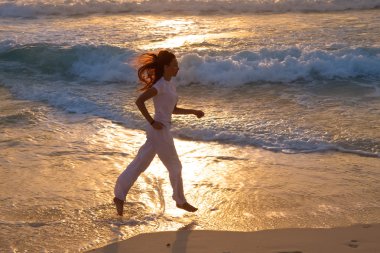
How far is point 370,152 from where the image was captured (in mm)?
7500

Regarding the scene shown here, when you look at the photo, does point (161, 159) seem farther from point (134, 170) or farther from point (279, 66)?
point (279, 66)

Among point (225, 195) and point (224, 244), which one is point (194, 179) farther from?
point (224, 244)

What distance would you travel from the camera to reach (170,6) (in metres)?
20.3

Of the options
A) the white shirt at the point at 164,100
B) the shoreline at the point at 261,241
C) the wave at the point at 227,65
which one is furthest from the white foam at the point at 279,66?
the shoreline at the point at 261,241

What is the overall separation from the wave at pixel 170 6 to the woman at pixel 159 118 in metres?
13.7

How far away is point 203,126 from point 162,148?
311 cm

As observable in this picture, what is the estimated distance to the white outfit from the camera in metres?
5.45

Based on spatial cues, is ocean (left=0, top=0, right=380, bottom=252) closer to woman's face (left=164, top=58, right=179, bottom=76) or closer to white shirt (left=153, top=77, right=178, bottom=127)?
white shirt (left=153, top=77, right=178, bottom=127)

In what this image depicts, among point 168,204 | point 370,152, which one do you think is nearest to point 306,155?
point 370,152

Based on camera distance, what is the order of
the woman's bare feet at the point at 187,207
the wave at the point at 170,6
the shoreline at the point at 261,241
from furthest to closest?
the wave at the point at 170,6 → the woman's bare feet at the point at 187,207 → the shoreline at the point at 261,241

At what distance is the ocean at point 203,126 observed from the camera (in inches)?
226

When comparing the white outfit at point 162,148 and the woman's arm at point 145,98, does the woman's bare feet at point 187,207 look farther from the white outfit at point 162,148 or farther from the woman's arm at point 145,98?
the woman's arm at point 145,98

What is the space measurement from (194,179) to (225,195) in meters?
0.53

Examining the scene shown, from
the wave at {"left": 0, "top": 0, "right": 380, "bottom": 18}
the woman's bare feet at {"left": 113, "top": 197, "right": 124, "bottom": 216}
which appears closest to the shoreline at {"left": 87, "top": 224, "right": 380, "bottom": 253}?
the woman's bare feet at {"left": 113, "top": 197, "right": 124, "bottom": 216}
